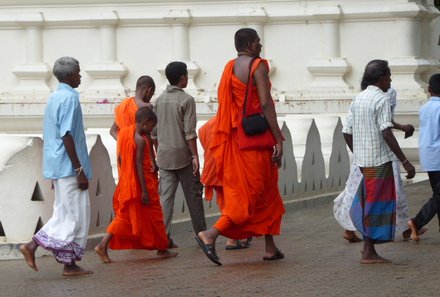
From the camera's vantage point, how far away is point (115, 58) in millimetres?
19797

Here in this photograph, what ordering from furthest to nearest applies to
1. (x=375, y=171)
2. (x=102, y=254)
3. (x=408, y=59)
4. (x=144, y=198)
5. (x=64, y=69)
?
(x=408, y=59), (x=144, y=198), (x=102, y=254), (x=375, y=171), (x=64, y=69)

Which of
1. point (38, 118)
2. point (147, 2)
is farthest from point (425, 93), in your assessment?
point (38, 118)

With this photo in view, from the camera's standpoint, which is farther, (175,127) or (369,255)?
(175,127)

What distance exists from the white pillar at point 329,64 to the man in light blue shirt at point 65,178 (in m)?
8.89

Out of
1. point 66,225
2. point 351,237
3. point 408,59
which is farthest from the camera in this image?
point 408,59

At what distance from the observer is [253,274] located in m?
10.5

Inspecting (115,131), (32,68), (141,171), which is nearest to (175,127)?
(115,131)

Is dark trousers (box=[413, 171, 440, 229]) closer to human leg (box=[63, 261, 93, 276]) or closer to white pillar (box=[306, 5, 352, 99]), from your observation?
human leg (box=[63, 261, 93, 276])

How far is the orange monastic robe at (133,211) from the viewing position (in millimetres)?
11688

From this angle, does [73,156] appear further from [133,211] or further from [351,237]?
[351,237]

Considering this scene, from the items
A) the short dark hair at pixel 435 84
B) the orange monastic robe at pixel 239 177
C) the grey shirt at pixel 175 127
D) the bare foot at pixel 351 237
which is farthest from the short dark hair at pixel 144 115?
the short dark hair at pixel 435 84

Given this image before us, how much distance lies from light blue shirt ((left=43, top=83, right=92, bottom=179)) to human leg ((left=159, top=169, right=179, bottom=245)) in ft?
6.16


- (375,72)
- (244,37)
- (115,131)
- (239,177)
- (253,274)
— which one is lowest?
(253,274)

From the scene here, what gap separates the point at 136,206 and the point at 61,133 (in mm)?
1427
